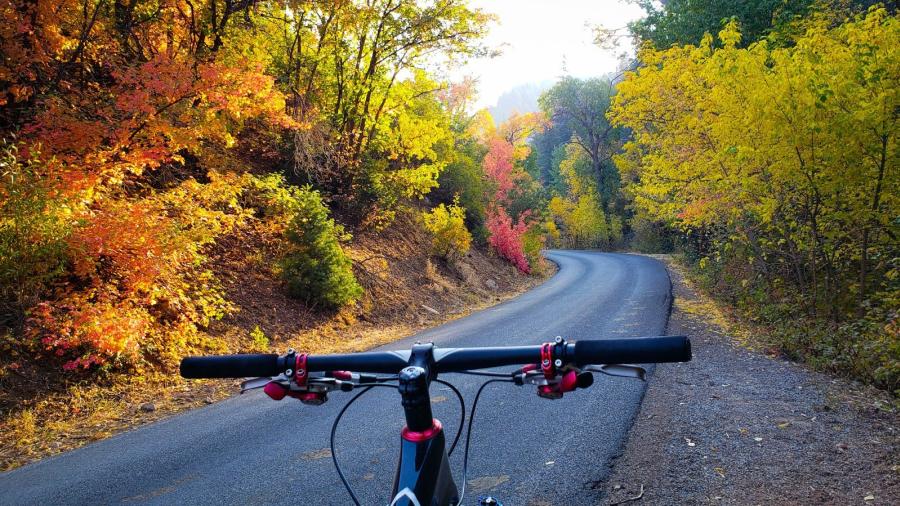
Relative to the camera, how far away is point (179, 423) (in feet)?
19.2

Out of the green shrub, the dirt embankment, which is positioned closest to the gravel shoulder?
the dirt embankment

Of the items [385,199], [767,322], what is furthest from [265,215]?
[767,322]

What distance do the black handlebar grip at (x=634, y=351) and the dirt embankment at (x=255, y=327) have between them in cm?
598

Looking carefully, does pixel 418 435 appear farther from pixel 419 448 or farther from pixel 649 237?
pixel 649 237

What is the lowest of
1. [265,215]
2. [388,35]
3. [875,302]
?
[875,302]

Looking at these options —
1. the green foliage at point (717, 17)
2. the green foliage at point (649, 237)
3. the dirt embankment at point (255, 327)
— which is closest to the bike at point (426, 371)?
the dirt embankment at point (255, 327)

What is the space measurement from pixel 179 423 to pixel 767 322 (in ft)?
35.4

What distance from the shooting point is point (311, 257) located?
37.6ft

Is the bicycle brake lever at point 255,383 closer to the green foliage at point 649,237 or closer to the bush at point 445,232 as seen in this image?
the bush at point 445,232

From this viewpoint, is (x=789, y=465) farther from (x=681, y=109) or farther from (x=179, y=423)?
(x=681, y=109)

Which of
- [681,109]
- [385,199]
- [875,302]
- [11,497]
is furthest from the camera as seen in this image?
[385,199]

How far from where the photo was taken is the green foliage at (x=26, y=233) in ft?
20.7

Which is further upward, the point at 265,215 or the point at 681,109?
the point at 681,109

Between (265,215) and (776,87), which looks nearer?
(776,87)
